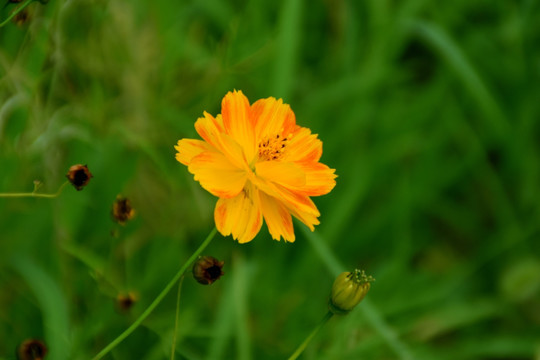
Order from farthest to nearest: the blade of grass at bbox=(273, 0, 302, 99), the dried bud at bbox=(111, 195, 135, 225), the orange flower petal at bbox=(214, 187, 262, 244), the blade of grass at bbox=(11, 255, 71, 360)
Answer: the blade of grass at bbox=(273, 0, 302, 99), the blade of grass at bbox=(11, 255, 71, 360), the dried bud at bbox=(111, 195, 135, 225), the orange flower petal at bbox=(214, 187, 262, 244)

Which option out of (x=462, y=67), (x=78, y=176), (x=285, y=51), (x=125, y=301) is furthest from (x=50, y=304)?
(x=462, y=67)

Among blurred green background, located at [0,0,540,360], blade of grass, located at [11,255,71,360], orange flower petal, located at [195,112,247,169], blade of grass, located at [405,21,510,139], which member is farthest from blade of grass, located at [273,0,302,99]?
orange flower petal, located at [195,112,247,169]

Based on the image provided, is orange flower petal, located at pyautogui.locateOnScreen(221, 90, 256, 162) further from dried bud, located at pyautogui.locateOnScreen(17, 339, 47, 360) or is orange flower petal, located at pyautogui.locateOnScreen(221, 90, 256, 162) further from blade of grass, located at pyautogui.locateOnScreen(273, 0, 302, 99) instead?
blade of grass, located at pyautogui.locateOnScreen(273, 0, 302, 99)

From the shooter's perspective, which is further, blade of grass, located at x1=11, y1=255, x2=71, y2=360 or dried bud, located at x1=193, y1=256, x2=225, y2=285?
blade of grass, located at x1=11, y1=255, x2=71, y2=360

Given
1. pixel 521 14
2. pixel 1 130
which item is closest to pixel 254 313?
pixel 1 130

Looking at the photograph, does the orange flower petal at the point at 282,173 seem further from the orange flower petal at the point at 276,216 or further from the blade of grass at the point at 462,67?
the blade of grass at the point at 462,67

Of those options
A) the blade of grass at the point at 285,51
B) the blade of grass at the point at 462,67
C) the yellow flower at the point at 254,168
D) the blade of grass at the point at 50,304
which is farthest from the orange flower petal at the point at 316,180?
the blade of grass at the point at 462,67

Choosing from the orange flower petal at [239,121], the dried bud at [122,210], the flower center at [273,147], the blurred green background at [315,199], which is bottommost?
the dried bud at [122,210]

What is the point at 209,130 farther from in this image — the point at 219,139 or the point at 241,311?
the point at 241,311
